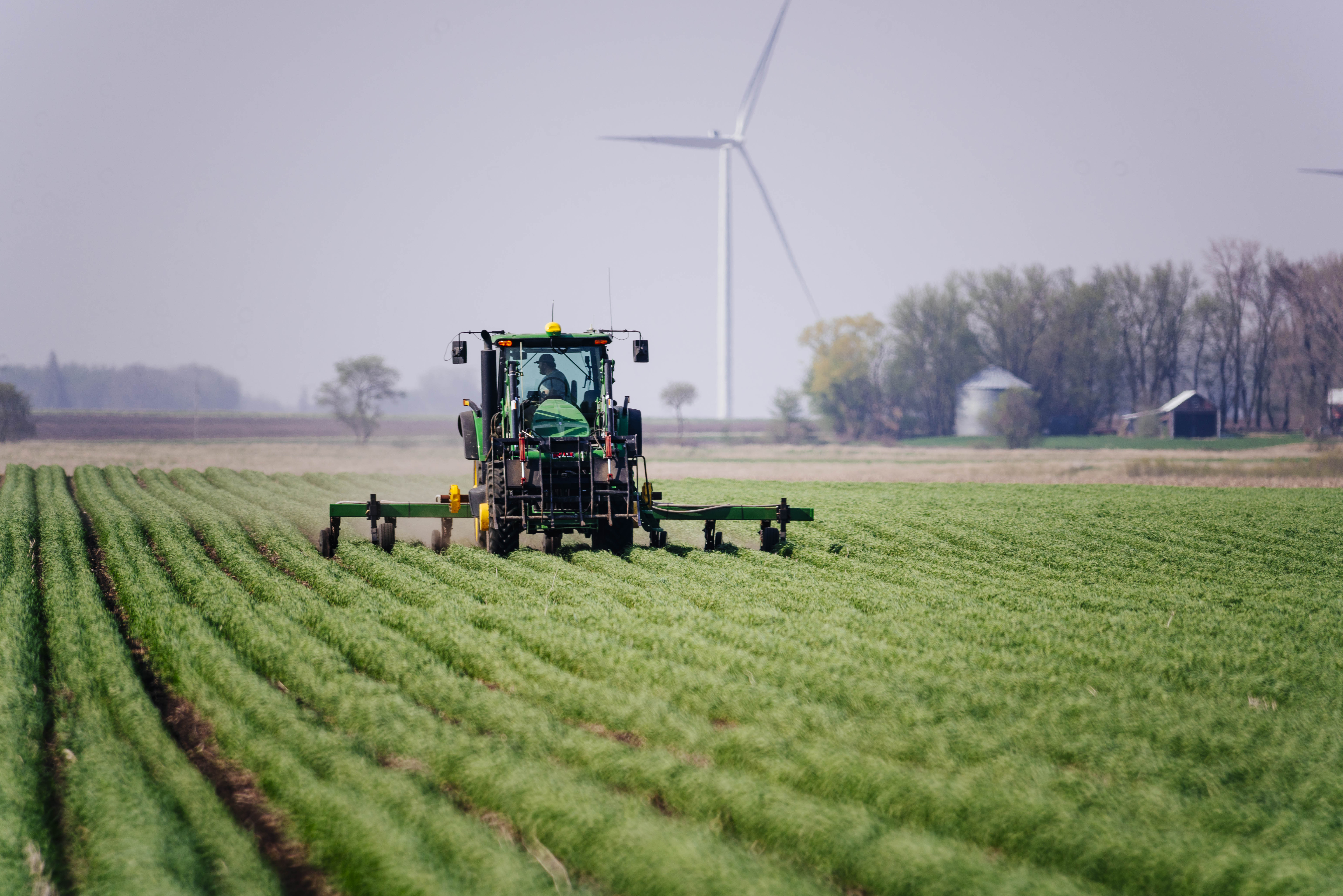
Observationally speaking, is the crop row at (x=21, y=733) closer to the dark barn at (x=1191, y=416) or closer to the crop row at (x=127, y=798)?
the crop row at (x=127, y=798)

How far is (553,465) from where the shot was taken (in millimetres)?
14055

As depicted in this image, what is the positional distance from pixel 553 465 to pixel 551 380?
60.1 inches

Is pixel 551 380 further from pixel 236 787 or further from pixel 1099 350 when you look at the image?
pixel 1099 350

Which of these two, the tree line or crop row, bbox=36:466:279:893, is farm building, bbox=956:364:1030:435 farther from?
crop row, bbox=36:466:279:893

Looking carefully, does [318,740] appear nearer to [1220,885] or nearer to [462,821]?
[462,821]

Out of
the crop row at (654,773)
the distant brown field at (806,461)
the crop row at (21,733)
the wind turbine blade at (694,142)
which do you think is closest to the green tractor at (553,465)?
the crop row at (654,773)

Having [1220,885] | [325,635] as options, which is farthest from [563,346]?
[1220,885]

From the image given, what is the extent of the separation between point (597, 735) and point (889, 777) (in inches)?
74.5

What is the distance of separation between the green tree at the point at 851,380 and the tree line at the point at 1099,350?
97mm

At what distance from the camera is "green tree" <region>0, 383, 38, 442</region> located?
5903 centimetres

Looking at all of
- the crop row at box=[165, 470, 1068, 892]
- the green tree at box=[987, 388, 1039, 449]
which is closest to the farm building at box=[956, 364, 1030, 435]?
the green tree at box=[987, 388, 1039, 449]

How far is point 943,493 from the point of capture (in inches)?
1041

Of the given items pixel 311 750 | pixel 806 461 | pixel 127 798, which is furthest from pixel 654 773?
pixel 806 461

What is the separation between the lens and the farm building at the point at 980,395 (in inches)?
3078
